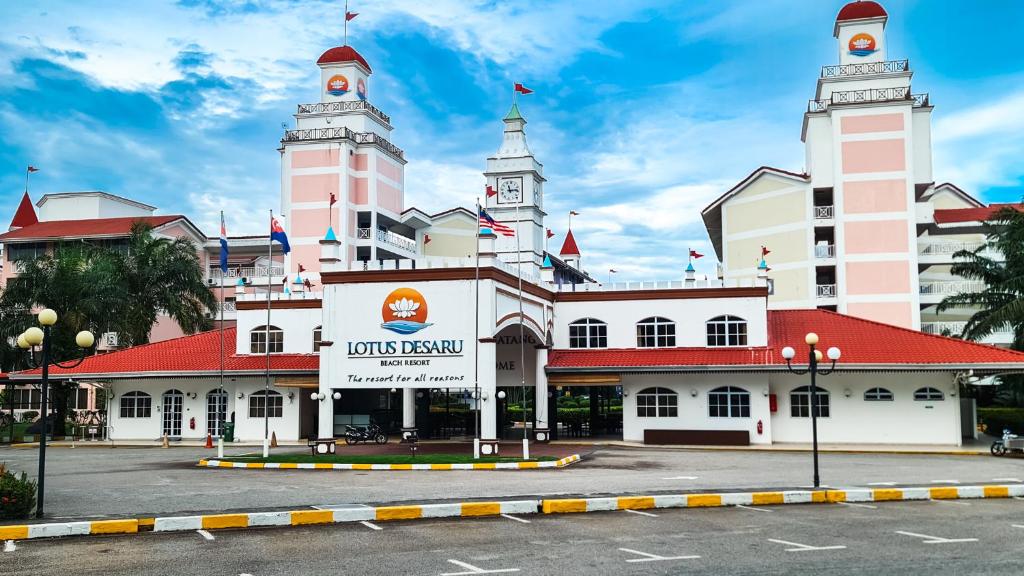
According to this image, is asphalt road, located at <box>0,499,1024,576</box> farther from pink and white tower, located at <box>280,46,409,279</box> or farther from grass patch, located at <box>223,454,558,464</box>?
pink and white tower, located at <box>280,46,409,279</box>

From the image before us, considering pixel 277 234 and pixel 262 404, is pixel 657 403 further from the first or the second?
pixel 262 404

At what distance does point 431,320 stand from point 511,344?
8.79 meters

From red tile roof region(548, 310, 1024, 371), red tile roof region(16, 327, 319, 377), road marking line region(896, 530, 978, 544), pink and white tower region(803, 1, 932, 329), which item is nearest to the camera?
road marking line region(896, 530, 978, 544)

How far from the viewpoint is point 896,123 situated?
51.2m

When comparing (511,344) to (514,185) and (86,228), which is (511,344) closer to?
(514,185)

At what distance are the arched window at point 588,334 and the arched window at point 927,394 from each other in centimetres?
1230

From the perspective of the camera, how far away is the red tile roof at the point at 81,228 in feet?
212

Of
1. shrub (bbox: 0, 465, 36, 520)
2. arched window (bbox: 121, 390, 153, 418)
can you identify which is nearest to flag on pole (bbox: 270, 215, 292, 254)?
arched window (bbox: 121, 390, 153, 418)

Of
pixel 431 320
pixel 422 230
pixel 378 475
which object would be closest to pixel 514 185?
pixel 422 230

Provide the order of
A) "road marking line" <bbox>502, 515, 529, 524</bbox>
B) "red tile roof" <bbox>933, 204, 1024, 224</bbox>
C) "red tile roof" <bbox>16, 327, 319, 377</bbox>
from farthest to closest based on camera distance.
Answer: "red tile roof" <bbox>933, 204, 1024, 224</bbox> → "red tile roof" <bbox>16, 327, 319, 377</bbox> → "road marking line" <bbox>502, 515, 529, 524</bbox>

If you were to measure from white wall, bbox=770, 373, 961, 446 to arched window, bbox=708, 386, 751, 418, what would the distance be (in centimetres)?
130

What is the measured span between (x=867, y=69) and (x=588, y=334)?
26586mm

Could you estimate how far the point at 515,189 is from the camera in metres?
67.2

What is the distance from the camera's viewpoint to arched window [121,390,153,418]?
40719 millimetres
